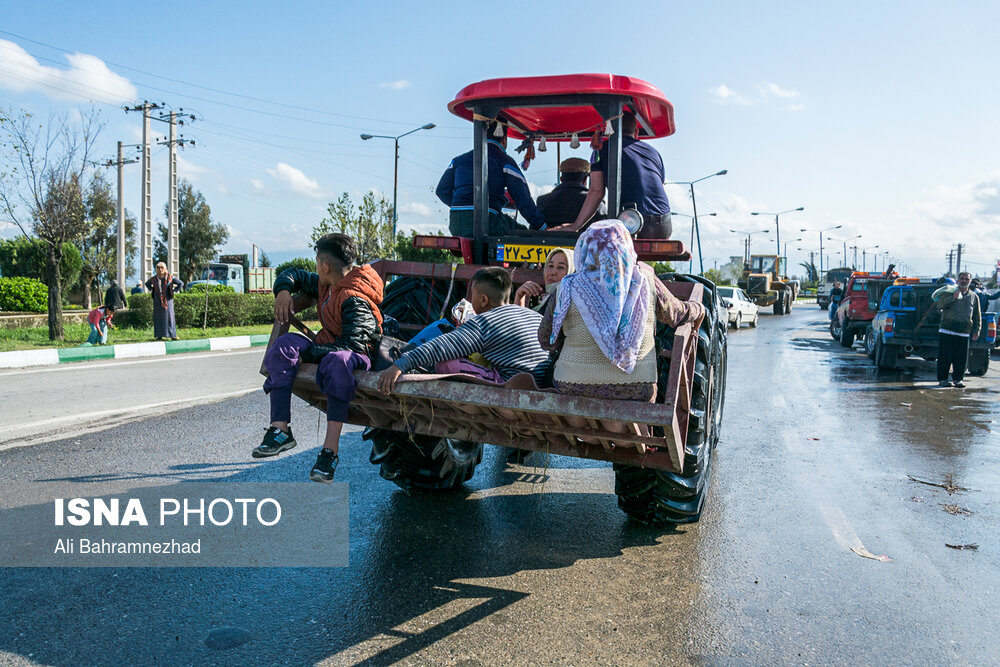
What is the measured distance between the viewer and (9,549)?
4059 mm

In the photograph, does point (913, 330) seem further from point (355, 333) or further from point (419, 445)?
point (355, 333)

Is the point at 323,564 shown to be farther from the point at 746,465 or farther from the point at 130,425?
the point at 130,425

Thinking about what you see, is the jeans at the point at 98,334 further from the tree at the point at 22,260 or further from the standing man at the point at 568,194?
the tree at the point at 22,260

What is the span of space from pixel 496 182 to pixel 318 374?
2.58 meters

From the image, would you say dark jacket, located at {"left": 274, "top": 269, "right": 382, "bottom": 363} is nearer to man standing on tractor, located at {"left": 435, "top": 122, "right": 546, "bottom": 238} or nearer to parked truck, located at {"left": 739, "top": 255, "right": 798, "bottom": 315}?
man standing on tractor, located at {"left": 435, "top": 122, "right": 546, "bottom": 238}

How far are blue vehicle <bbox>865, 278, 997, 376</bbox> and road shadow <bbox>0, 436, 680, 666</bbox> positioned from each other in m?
11.0

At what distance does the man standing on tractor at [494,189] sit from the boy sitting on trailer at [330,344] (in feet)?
5.17

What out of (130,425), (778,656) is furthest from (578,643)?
(130,425)

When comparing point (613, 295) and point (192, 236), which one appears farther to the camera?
point (192, 236)

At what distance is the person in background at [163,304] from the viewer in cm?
1697

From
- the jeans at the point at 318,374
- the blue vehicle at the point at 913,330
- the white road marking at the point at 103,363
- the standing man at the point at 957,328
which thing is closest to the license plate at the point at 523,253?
the jeans at the point at 318,374

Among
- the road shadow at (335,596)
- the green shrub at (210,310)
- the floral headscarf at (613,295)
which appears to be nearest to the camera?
the road shadow at (335,596)

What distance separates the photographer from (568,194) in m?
6.64

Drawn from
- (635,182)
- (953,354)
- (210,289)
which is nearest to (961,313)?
(953,354)
